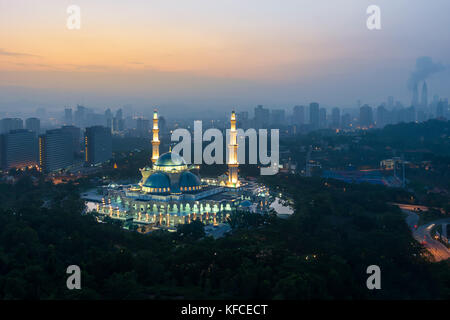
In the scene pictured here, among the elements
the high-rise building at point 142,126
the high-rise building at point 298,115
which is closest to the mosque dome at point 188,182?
the high-rise building at point 142,126

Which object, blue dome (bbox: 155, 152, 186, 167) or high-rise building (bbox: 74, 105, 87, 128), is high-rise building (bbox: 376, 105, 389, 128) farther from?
blue dome (bbox: 155, 152, 186, 167)

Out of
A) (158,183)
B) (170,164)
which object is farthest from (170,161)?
(158,183)

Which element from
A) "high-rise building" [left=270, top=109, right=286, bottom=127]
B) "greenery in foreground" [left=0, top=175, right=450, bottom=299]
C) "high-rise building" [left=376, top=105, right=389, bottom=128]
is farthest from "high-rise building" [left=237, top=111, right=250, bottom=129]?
"greenery in foreground" [left=0, top=175, right=450, bottom=299]

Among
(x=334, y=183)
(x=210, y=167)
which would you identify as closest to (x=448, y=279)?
(x=334, y=183)

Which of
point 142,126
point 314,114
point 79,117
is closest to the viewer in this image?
point 79,117

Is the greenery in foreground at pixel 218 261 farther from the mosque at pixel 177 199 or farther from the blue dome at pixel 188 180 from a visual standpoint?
the blue dome at pixel 188 180

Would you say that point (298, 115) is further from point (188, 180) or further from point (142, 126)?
point (188, 180)
